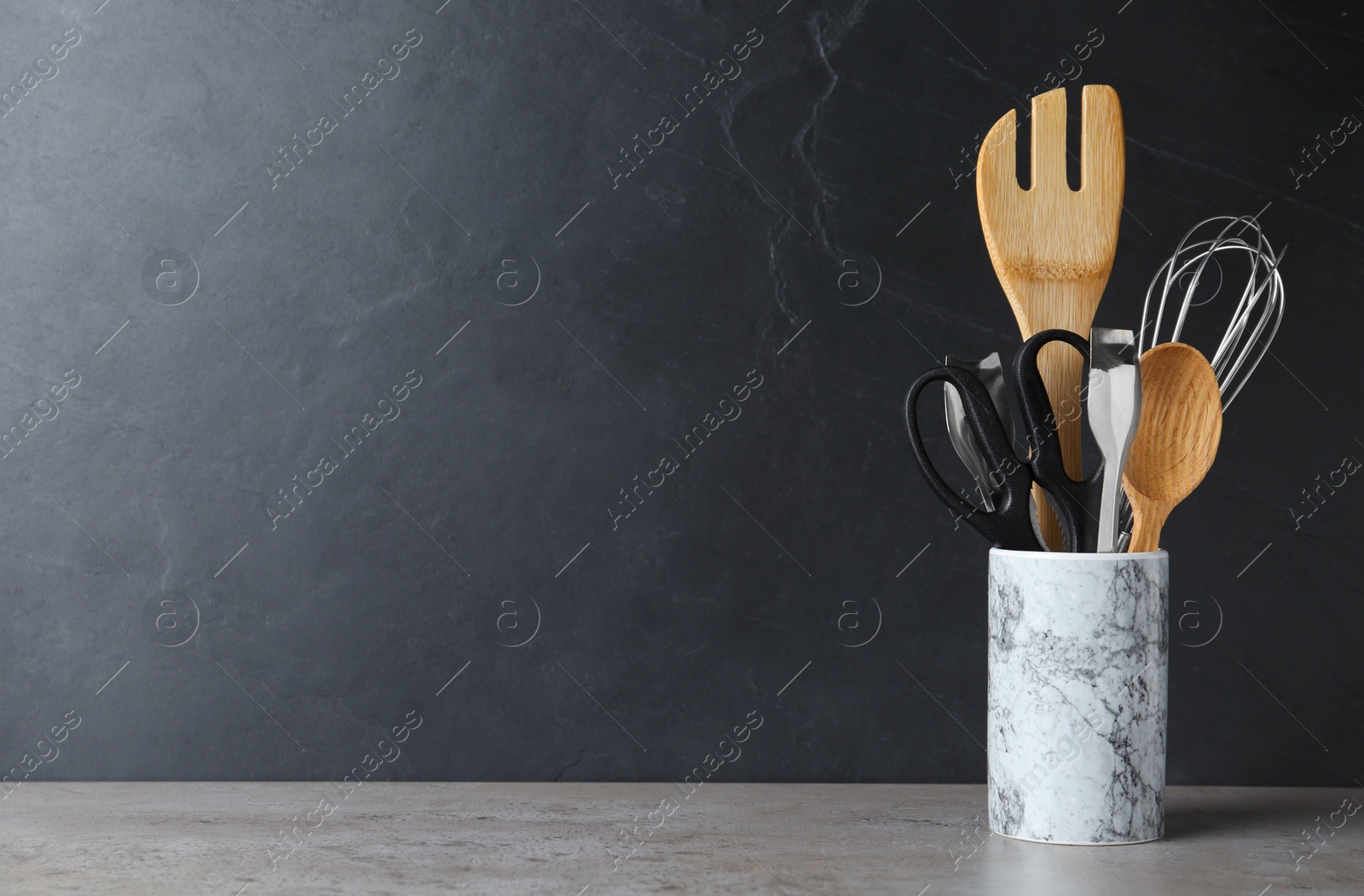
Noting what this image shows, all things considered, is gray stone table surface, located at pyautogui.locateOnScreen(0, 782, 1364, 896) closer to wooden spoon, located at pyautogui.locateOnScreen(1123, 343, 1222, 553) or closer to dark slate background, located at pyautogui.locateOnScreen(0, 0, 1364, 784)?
dark slate background, located at pyautogui.locateOnScreen(0, 0, 1364, 784)

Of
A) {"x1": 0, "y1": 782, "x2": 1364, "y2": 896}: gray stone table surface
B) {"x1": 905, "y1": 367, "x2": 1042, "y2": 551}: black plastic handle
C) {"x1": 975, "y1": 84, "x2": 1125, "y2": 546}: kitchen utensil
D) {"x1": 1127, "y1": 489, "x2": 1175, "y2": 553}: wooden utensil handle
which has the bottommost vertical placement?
{"x1": 0, "y1": 782, "x2": 1364, "y2": 896}: gray stone table surface

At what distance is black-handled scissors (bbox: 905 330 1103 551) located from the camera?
75cm

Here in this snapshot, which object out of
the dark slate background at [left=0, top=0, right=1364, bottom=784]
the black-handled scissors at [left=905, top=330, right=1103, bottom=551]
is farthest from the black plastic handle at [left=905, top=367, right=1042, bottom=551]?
the dark slate background at [left=0, top=0, right=1364, bottom=784]

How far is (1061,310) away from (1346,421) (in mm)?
337

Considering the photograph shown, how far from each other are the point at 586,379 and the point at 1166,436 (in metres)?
0.46

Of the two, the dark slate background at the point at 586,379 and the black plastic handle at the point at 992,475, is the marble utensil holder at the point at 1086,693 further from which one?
the dark slate background at the point at 586,379

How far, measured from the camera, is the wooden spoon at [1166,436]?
0.77 meters

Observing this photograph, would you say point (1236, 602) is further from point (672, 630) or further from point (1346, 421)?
point (672, 630)

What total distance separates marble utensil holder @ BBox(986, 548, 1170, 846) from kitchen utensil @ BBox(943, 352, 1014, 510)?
0.18 ft

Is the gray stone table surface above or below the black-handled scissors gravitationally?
below

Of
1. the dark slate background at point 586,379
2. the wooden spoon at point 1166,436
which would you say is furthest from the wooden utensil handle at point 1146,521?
the dark slate background at point 586,379

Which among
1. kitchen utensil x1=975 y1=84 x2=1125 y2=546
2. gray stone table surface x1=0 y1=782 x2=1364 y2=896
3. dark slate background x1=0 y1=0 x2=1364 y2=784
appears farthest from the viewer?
dark slate background x1=0 y1=0 x2=1364 y2=784

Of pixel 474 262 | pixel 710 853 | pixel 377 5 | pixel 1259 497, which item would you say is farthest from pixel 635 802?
pixel 377 5

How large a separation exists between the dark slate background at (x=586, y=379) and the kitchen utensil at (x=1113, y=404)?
A: 8.3 inches
